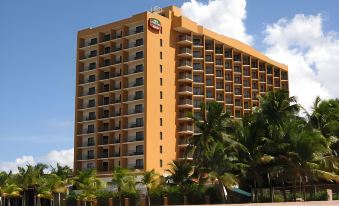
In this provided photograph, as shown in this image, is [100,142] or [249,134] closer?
[249,134]

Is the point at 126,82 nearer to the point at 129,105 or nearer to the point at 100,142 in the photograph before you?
the point at 129,105

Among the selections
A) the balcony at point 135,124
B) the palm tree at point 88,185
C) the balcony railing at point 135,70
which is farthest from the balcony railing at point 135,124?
the palm tree at point 88,185

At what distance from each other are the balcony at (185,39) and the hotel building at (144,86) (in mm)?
199

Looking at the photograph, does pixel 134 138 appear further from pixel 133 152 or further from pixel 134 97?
pixel 134 97

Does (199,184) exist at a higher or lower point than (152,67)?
lower

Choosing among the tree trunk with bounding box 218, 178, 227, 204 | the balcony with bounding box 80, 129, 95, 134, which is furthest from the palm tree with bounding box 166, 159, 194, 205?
the balcony with bounding box 80, 129, 95, 134

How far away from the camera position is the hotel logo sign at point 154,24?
9525cm

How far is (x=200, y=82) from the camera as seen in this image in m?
105

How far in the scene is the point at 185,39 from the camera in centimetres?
10238

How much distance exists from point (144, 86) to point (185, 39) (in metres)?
15.3

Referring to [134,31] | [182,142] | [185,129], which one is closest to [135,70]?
[134,31]

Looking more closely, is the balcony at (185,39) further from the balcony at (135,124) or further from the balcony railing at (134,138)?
the balcony railing at (134,138)

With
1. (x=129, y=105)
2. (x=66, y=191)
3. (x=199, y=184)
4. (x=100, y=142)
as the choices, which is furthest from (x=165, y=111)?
(x=199, y=184)

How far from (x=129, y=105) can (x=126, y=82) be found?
15.3ft
